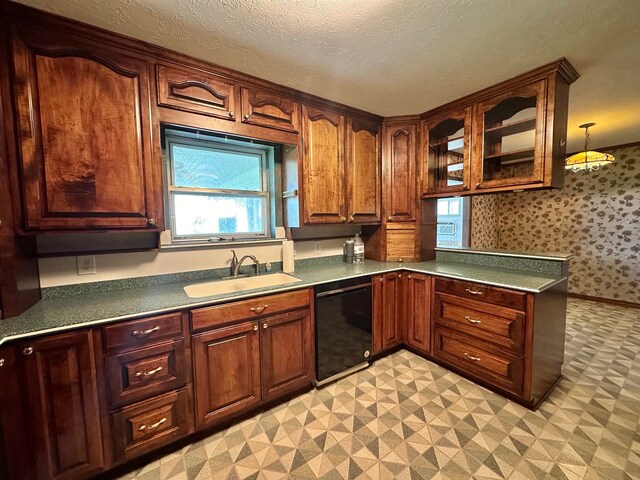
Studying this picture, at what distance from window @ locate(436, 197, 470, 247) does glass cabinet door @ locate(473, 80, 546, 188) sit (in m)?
2.19

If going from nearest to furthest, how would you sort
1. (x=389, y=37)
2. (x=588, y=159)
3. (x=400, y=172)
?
(x=389, y=37)
(x=400, y=172)
(x=588, y=159)

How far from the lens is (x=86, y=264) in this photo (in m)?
1.70

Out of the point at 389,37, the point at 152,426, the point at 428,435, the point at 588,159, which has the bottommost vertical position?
the point at 428,435

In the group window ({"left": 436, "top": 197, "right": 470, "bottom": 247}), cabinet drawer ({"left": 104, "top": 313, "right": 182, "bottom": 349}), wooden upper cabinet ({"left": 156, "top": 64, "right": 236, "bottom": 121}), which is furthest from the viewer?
window ({"left": 436, "top": 197, "right": 470, "bottom": 247})

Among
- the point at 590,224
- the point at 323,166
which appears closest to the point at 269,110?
the point at 323,166

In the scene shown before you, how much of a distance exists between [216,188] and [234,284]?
822 millimetres

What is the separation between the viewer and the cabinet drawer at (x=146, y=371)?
1354 millimetres

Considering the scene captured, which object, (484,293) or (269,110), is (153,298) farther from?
(484,293)

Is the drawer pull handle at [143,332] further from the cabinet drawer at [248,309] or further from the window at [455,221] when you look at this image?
A: the window at [455,221]

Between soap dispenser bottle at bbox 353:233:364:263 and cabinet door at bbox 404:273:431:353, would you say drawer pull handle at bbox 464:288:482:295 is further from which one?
soap dispenser bottle at bbox 353:233:364:263

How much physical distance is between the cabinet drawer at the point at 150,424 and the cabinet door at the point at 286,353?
0.51 metres

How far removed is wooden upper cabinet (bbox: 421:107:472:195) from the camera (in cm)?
239

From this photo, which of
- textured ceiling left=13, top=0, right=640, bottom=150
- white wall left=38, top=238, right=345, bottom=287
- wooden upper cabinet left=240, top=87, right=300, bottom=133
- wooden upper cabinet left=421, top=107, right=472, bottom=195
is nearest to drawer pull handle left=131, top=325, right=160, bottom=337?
white wall left=38, top=238, right=345, bottom=287

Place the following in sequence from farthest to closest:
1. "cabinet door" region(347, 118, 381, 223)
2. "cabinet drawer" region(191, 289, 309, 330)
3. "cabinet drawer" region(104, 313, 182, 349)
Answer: "cabinet door" region(347, 118, 381, 223)
"cabinet drawer" region(191, 289, 309, 330)
"cabinet drawer" region(104, 313, 182, 349)
